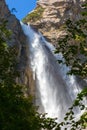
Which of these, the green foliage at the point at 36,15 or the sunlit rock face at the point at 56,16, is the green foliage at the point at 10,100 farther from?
the green foliage at the point at 36,15

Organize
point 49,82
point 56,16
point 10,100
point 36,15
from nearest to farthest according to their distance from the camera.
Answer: point 10,100 → point 49,82 → point 56,16 → point 36,15

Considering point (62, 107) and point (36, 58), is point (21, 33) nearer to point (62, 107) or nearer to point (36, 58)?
point (36, 58)

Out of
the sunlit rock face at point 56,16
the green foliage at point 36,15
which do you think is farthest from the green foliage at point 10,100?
the green foliage at point 36,15

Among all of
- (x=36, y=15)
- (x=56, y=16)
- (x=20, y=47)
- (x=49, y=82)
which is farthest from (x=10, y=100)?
(x=36, y=15)

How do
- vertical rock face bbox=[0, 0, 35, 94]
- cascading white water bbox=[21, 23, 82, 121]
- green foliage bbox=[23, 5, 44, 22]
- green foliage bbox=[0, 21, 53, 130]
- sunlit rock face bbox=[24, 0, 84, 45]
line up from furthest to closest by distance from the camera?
green foliage bbox=[23, 5, 44, 22], sunlit rock face bbox=[24, 0, 84, 45], cascading white water bbox=[21, 23, 82, 121], vertical rock face bbox=[0, 0, 35, 94], green foliage bbox=[0, 21, 53, 130]

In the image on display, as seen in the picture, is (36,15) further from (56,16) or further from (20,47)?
(20,47)

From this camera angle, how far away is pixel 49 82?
57.7 m

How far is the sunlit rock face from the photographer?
87506 millimetres

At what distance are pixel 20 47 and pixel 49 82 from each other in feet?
22.9

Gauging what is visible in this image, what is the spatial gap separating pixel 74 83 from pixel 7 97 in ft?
164

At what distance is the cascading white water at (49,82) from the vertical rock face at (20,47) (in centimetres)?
138

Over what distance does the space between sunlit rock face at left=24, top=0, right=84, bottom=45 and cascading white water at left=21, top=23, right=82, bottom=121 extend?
1922cm

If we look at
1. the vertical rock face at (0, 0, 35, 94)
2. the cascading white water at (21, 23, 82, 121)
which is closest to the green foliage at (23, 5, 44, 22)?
the cascading white water at (21, 23, 82, 121)

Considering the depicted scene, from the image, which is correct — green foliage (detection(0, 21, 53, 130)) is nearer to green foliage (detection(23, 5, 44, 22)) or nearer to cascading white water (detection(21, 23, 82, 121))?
cascading white water (detection(21, 23, 82, 121))
